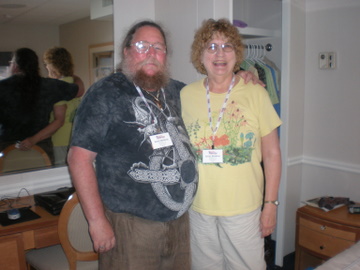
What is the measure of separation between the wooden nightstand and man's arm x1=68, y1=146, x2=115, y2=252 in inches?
61.4

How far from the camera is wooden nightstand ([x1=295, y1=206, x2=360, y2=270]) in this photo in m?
2.18

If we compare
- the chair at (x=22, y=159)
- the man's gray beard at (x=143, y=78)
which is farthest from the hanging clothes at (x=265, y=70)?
the chair at (x=22, y=159)

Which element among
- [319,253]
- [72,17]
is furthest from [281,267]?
[72,17]

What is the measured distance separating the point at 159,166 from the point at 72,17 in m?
1.54

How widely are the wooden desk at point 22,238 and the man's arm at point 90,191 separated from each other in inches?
27.8

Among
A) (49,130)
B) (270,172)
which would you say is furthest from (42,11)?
(270,172)

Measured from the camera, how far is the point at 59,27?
93.7 inches

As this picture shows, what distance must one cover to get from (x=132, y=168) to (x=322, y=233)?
1563mm

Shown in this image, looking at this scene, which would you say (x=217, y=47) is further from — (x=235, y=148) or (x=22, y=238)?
(x=22, y=238)

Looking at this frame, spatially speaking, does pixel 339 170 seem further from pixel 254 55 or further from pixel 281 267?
pixel 254 55

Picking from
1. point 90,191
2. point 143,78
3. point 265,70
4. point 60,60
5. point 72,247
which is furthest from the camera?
point 265,70

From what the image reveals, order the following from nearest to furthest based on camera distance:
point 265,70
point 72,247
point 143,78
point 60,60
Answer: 1. point 143,78
2. point 72,247
3. point 60,60
4. point 265,70

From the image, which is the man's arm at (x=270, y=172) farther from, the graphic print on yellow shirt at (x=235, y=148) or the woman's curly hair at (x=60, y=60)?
the woman's curly hair at (x=60, y=60)

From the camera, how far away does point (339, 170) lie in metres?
2.66
